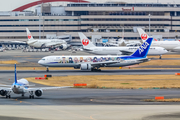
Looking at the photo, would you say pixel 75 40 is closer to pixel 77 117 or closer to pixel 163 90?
pixel 163 90

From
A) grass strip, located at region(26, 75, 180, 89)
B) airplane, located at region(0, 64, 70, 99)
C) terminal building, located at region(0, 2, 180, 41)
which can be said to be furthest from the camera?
terminal building, located at region(0, 2, 180, 41)

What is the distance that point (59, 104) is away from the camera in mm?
33844

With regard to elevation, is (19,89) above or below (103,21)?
below

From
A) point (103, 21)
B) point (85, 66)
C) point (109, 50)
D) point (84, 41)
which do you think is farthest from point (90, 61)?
point (103, 21)

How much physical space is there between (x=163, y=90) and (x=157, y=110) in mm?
14249

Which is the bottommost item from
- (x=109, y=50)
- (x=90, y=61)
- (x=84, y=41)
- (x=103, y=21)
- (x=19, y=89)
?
(x=19, y=89)

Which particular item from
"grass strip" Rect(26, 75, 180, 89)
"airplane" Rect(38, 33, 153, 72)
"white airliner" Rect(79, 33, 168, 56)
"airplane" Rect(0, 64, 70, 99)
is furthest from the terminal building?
"airplane" Rect(0, 64, 70, 99)

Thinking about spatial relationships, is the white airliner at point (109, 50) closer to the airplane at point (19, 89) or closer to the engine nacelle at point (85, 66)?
the engine nacelle at point (85, 66)

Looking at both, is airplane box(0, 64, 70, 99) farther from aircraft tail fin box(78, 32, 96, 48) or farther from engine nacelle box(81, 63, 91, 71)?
aircraft tail fin box(78, 32, 96, 48)

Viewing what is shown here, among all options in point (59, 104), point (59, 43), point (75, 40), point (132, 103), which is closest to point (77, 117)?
point (59, 104)

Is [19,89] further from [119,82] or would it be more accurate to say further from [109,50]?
[109,50]

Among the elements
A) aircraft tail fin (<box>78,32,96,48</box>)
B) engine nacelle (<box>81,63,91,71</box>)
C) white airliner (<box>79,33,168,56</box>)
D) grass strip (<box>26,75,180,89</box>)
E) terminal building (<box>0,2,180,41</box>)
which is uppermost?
terminal building (<box>0,2,180,41</box>)

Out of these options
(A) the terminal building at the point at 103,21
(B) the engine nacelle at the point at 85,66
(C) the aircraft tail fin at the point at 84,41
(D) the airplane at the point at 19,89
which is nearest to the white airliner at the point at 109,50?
(C) the aircraft tail fin at the point at 84,41

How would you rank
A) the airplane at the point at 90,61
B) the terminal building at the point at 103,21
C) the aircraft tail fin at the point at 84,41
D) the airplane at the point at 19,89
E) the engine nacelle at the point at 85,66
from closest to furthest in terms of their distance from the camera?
the airplane at the point at 19,89 → the engine nacelle at the point at 85,66 → the airplane at the point at 90,61 → the aircraft tail fin at the point at 84,41 → the terminal building at the point at 103,21
